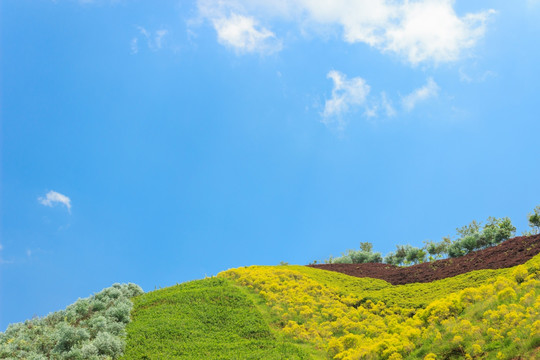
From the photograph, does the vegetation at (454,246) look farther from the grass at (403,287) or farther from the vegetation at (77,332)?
the vegetation at (77,332)

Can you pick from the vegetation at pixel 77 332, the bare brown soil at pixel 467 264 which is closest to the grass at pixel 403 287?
the bare brown soil at pixel 467 264

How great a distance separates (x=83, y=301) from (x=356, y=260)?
97.7 ft

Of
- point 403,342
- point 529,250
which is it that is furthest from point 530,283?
point 529,250

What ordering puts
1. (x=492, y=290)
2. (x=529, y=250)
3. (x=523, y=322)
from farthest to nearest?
(x=529, y=250)
(x=492, y=290)
(x=523, y=322)

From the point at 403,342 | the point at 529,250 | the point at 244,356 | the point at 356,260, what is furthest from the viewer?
the point at 356,260

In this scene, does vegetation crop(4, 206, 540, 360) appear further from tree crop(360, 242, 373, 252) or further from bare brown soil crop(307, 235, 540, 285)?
tree crop(360, 242, 373, 252)

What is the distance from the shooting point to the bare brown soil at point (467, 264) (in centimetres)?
2466

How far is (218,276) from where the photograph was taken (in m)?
28.4

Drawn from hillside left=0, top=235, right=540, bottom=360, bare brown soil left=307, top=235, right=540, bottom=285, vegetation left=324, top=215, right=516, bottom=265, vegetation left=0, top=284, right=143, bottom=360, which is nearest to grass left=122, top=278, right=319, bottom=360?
hillside left=0, top=235, right=540, bottom=360

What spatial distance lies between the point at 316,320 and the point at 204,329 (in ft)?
19.3

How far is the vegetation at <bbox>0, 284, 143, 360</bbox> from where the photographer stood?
55.2ft

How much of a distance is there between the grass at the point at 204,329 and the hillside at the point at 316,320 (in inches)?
1.9

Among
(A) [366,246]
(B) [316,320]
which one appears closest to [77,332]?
(B) [316,320]

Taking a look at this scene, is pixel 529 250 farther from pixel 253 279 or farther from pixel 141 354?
pixel 141 354
